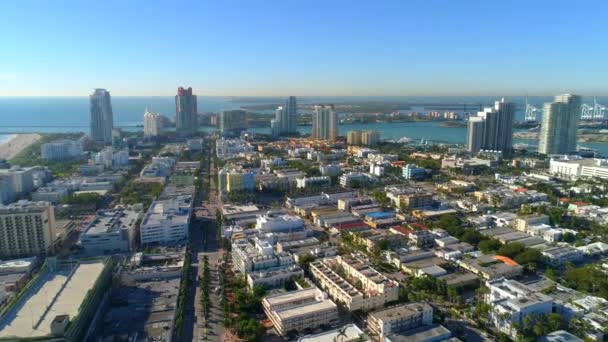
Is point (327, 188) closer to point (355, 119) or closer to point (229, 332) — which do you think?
point (229, 332)

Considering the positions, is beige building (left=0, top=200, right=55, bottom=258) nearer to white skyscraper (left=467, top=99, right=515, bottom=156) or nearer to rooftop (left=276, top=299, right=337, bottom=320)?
rooftop (left=276, top=299, right=337, bottom=320)

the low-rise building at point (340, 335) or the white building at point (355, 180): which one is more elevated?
the white building at point (355, 180)

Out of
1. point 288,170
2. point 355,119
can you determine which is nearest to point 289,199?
point 288,170

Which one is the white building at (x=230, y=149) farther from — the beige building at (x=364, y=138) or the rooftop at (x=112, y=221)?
the rooftop at (x=112, y=221)

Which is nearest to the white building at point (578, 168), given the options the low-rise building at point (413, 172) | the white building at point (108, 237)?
the low-rise building at point (413, 172)

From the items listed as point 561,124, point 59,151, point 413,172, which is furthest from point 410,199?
point 59,151

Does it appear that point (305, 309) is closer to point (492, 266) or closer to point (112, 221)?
point (492, 266)
